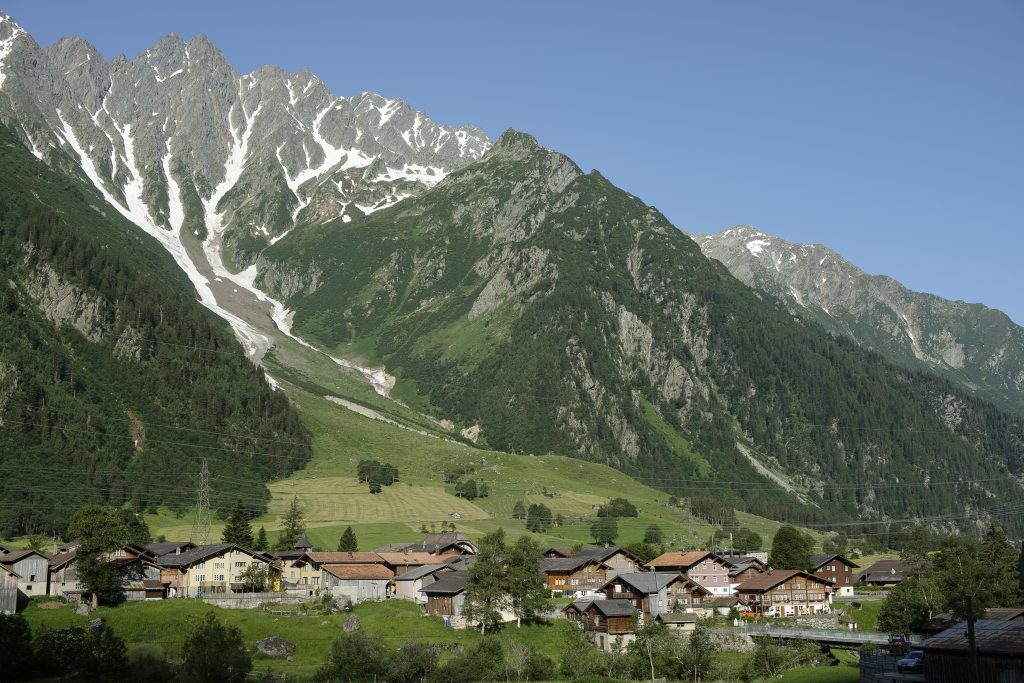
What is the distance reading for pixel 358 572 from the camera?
478ft

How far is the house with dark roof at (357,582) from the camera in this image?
143 meters

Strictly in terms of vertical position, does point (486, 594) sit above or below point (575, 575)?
above

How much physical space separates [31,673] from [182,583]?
5294cm

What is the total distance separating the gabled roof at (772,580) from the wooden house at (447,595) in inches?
1571

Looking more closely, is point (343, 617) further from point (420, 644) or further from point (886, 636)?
point (886, 636)

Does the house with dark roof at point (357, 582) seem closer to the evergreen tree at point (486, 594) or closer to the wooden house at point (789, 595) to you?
the evergreen tree at point (486, 594)

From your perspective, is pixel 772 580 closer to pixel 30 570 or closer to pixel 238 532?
pixel 238 532

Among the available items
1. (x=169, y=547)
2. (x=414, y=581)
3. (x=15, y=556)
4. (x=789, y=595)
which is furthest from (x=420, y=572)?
(x=15, y=556)

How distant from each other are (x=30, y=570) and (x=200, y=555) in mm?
22618

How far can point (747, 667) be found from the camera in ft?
346

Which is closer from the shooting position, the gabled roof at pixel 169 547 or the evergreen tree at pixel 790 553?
the gabled roof at pixel 169 547

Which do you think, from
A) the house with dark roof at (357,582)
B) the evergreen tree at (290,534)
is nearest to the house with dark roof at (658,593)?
the house with dark roof at (357,582)

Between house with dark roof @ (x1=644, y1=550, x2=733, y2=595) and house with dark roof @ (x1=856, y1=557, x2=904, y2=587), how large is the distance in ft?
92.1

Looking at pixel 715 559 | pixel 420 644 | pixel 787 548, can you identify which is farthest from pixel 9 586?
pixel 787 548
